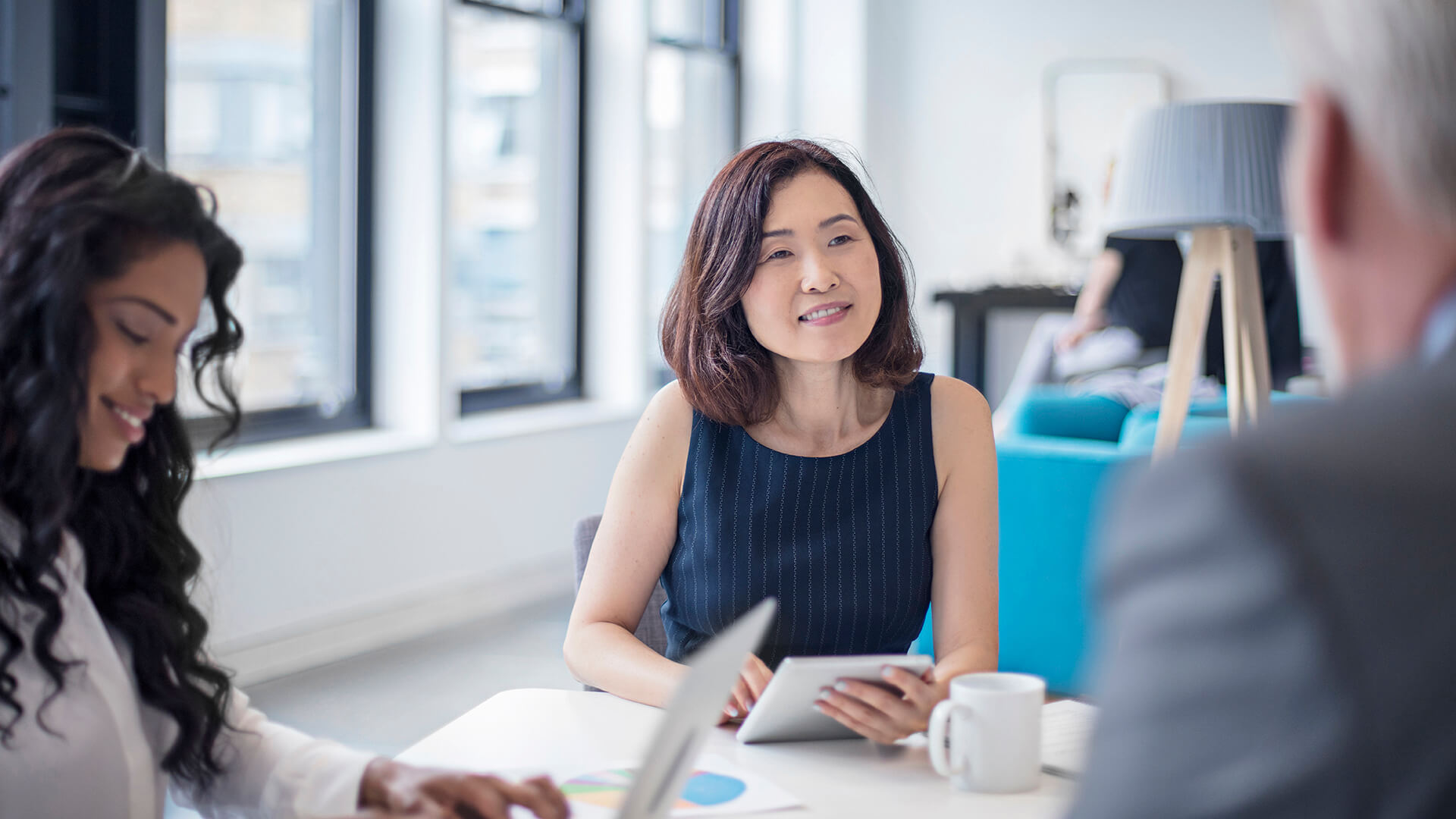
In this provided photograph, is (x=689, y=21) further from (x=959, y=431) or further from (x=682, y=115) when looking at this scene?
(x=959, y=431)

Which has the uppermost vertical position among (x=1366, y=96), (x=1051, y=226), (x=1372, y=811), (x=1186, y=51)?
(x=1186, y=51)

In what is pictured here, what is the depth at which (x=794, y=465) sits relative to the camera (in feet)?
5.57

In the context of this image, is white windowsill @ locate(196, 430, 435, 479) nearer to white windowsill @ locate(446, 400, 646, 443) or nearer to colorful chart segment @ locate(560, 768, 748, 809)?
white windowsill @ locate(446, 400, 646, 443)

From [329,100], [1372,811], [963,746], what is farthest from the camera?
[329,100]

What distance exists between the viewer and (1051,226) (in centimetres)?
700

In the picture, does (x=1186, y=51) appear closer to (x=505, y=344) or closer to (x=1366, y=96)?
(x=505, y=344)

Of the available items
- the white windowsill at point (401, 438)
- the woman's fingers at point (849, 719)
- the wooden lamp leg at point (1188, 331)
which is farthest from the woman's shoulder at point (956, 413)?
the white windowsill at point (401, 438)

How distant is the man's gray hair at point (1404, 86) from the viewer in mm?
433

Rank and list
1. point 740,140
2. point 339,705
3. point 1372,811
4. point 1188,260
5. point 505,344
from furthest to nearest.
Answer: point 740,140, point 505,344, point 339,705, point 1188,260, point 1372,811

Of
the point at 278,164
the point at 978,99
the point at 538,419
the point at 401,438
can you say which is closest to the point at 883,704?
the point at 401,438

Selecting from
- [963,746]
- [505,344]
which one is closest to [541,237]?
[505,344]

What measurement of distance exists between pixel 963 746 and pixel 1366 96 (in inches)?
30.3

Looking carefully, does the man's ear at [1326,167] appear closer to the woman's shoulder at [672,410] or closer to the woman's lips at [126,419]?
the woman's lips at [126,419]

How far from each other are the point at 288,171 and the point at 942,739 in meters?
3.62
